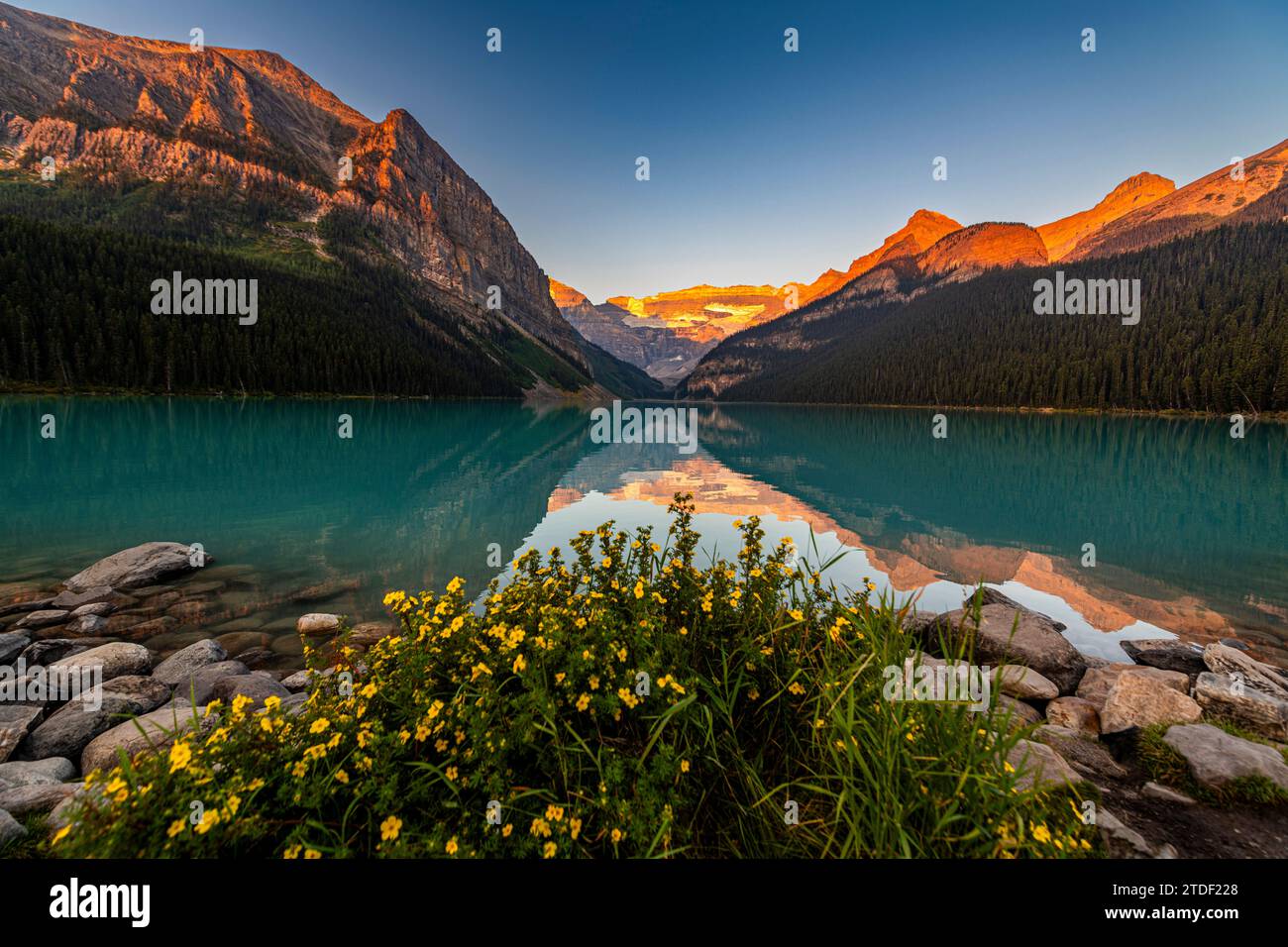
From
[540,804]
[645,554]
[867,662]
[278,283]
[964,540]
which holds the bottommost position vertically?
[964,540]

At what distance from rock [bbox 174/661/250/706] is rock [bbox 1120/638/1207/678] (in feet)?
60.5

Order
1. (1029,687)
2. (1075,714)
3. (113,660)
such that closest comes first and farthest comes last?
(1075,714)
(1029,687)
(113,660)

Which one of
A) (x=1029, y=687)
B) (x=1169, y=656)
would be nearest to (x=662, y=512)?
(x=1029, y=687)

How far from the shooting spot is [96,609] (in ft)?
38.4

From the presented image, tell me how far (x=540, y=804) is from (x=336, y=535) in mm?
19275

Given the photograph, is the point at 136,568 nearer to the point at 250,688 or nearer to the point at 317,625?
the point at 317,625

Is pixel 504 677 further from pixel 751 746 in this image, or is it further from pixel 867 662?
pixel 867 662

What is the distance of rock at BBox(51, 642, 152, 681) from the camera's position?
8.62 m

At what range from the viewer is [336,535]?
19.1 m

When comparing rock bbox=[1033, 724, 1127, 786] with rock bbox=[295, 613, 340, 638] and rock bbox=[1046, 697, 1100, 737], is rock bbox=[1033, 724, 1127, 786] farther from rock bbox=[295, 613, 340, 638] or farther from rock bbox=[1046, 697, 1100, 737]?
rock bbox=[295, 613, 340, 638]

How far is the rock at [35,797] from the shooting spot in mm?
4867

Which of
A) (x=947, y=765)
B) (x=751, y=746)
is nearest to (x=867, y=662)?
(x=947, y=765)

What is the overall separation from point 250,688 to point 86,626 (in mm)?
6836

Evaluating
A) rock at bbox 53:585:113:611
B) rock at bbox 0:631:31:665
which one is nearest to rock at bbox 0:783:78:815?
rock at bbox 0:631:31:665
